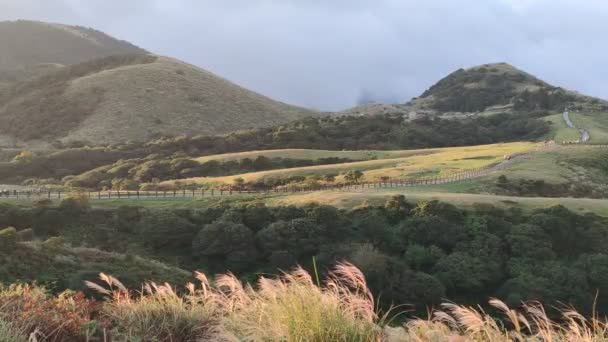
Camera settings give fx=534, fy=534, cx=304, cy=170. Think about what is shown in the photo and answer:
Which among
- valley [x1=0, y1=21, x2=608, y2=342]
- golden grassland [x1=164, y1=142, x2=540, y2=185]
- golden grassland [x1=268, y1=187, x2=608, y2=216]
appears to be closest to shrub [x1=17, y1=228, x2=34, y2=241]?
valley [x1=0, y1=21, x2=608, y2=342]

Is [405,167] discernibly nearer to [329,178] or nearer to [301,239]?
[329,178]

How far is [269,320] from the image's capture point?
5.98 metres

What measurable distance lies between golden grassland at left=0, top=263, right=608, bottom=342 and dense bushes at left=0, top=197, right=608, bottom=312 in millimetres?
21011

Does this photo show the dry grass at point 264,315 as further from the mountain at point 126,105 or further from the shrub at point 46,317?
the mountain at point 126,105

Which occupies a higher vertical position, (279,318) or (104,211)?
(279,318)

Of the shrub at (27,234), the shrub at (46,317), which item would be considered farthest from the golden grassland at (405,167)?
the shrub at (46,317)

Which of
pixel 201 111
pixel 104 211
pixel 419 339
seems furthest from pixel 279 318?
pixel 201 111

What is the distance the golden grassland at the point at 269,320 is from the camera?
5660mm

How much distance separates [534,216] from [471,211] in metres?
4.00

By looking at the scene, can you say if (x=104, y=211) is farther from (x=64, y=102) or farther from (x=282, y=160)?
(x=64, y=102)

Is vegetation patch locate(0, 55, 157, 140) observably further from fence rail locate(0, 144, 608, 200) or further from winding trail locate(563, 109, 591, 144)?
winding trail locate(563, 109, 591, 144)

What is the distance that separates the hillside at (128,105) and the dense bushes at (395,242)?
240 ft

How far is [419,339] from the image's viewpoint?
5.45 meters

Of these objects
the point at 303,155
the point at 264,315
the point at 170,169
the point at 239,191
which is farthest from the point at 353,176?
the point at 264,315
